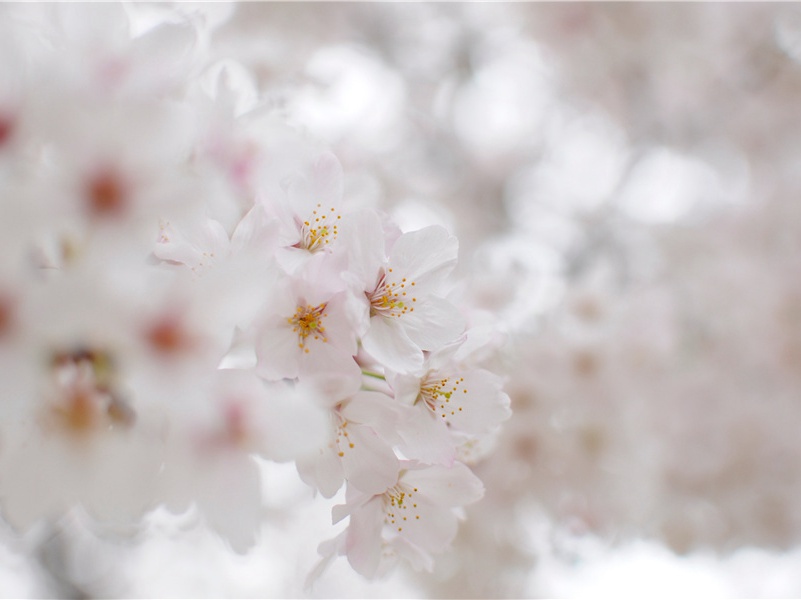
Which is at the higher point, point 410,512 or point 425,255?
point 425,255

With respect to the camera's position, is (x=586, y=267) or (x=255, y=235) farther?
(x=586, y=267)

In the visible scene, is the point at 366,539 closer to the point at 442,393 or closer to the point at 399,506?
the point at 399,506


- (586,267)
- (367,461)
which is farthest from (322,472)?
(586,267)

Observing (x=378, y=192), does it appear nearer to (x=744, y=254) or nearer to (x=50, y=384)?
(x=50, y=384)

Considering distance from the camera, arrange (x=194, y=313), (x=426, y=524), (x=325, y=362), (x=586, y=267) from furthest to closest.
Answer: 1. (x=586, y=267)
2. (x=426, y=524)
3. (x=325, y=362)
4. (x=194, y=313)

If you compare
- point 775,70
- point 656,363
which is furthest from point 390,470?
point 775,70

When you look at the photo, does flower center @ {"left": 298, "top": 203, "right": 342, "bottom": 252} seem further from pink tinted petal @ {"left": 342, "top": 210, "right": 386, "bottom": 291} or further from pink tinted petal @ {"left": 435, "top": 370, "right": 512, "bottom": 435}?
pink tinted petal @ {"left": 435, "top": 370, "right": 512, "bottom": 435}

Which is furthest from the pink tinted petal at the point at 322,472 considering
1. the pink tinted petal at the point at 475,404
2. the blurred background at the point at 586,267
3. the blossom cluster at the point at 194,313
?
the blurred background at the point at 586,267
